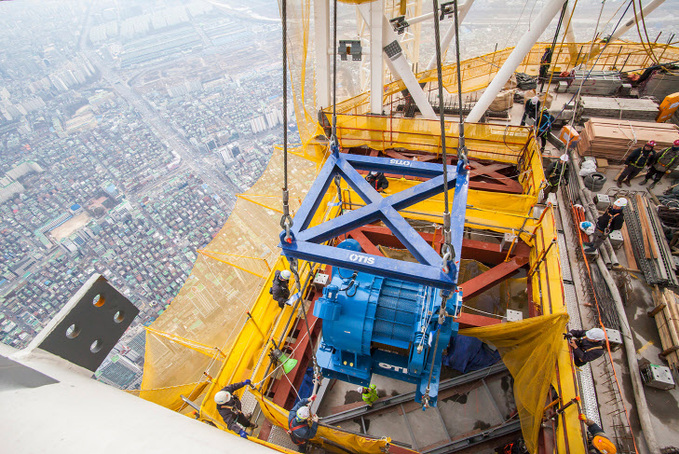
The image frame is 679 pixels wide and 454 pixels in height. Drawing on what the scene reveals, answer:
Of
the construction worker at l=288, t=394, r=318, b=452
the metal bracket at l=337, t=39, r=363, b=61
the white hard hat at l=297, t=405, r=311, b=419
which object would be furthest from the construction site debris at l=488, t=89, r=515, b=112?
the white hard hat at l=297, t=405, r=311, b=419

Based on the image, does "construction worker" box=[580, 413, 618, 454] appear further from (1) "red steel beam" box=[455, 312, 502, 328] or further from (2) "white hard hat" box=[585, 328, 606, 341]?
(1) "red steel beam" box=[455, 312, 502, 328]

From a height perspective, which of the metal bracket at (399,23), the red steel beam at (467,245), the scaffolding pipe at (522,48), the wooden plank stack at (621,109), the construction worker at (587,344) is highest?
the wooden plank stack at (621,109)

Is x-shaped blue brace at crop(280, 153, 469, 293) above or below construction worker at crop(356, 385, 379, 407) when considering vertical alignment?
above

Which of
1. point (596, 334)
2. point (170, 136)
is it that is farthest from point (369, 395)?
point (170, 136)

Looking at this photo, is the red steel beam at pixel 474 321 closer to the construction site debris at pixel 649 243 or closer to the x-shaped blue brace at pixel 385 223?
the x-shaped blue brace at pixel 385 223

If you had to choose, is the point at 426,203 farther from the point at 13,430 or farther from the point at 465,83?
the point at 465,83

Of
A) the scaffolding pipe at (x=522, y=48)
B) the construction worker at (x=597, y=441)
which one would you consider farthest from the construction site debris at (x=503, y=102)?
the construction worker at (x=597, y=441)
